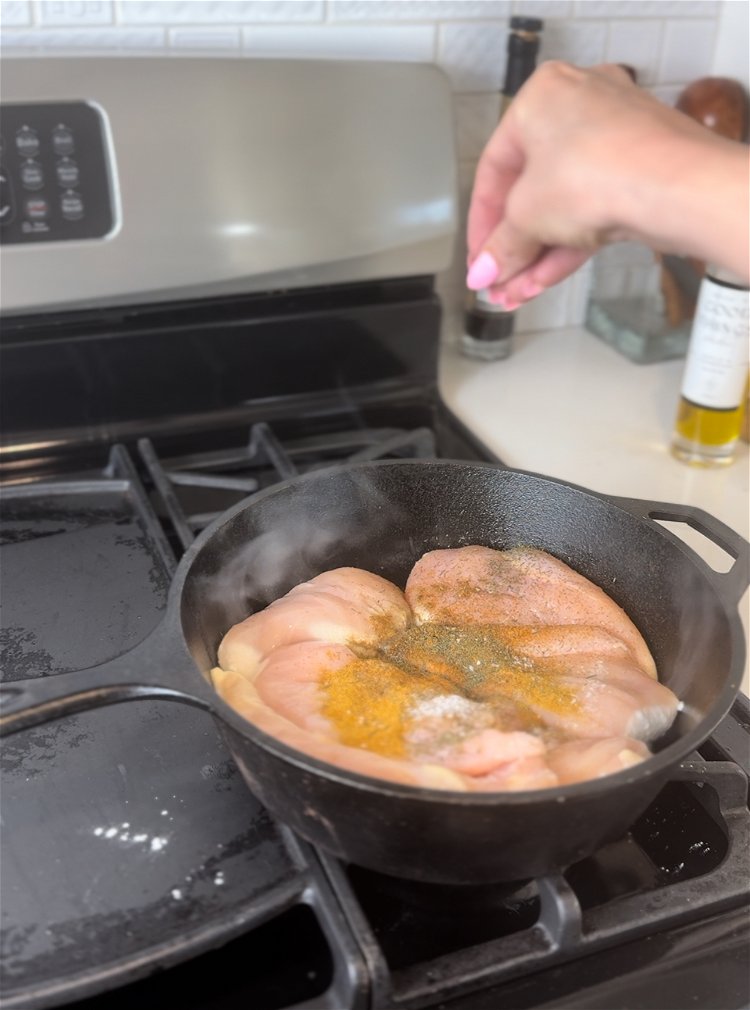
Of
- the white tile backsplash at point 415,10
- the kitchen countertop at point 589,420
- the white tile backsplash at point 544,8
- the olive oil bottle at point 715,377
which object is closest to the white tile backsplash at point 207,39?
the white tile backsplash at point 415,10

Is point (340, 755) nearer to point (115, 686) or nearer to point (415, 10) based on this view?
point (115, 686)

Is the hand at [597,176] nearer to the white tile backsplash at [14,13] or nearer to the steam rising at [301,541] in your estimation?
the steam rising at [301,541]

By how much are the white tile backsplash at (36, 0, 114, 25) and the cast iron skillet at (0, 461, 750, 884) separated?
52cm

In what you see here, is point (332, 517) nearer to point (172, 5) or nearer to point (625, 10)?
point (172, 5)

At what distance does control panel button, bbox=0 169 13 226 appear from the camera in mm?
900

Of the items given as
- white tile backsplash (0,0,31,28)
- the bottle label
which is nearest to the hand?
the bottle label

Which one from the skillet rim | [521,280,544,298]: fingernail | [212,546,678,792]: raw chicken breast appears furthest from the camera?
[521,280,544,298]: fingernail

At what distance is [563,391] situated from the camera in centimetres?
121

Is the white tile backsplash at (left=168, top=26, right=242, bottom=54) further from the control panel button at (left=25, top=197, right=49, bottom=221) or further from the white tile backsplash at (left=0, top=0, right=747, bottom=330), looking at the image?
the control panel button at (left=25, top=197, right=49, bottom=221)

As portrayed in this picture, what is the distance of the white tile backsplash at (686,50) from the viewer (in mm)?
1234

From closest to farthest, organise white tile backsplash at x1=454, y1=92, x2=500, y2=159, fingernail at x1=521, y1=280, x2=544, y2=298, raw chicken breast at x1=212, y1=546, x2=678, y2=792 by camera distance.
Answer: raw chicken breast at x1=212, y1=546, x2=678, y2=792 → fingernail at x1=521, y1=280, x2=544, y2=298 → white tile backsplash at x1=454, y1=92, x2=500, y2=159

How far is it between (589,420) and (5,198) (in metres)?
0.65

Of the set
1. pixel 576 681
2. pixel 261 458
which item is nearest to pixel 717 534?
pixel 576 681

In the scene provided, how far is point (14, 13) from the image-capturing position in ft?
3.05
